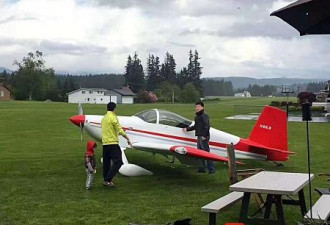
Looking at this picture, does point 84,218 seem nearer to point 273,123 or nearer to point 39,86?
point 273,123

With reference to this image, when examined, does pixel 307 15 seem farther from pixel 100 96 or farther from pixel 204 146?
pixel 100 96

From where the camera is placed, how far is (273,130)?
1154cm

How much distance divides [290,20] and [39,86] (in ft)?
390

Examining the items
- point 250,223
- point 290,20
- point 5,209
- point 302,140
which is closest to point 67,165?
point 5,209

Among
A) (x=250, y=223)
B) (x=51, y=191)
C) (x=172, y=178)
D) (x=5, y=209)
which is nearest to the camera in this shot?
(x=250, y=223)

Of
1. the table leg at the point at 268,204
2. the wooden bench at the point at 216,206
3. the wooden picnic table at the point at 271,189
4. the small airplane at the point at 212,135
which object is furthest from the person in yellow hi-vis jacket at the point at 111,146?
the table leg at the point at 268,204

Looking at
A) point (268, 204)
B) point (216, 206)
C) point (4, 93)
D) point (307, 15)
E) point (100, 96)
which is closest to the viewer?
point (307, 15)

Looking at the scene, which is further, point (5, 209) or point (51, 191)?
point (51, 191)

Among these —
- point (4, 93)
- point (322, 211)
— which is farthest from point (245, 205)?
point (4, 93)

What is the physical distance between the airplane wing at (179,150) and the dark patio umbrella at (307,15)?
4.52m

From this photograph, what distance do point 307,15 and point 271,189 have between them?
2.26 meters

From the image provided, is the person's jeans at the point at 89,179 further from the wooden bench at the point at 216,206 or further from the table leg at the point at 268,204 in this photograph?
the table leg at the point at 268,204

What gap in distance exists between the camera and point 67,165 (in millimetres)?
12539

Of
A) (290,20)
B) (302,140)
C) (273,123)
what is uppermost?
(290,20)
